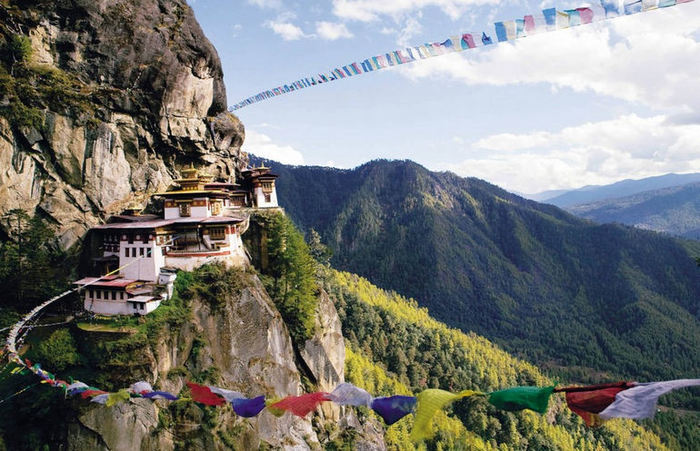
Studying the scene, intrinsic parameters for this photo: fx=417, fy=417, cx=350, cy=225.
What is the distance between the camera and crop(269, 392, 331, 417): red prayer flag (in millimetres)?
10883

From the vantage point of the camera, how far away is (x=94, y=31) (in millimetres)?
32531

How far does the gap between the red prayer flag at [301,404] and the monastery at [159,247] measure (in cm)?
1692

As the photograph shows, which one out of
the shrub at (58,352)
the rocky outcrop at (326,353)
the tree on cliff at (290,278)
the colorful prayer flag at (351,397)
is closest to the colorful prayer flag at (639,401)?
the colorful prayer flag at (351,397)

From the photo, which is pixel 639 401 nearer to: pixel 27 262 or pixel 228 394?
pixel 228 394

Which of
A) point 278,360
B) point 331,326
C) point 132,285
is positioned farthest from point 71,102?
point 331,326

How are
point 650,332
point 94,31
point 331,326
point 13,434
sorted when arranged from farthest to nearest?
point 650,332 → point 331,326 → point 94,31 → point 13,434

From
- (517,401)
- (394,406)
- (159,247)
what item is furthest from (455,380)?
(517,401)

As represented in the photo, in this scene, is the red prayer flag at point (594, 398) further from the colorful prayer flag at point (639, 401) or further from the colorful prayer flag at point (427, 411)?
the colorful prayer flag at point (427, 411)

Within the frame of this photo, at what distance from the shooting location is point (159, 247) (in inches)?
1139

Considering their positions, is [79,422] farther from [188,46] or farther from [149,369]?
[188,46]

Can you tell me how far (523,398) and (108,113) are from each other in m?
34.4

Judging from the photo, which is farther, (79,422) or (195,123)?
(195,123)

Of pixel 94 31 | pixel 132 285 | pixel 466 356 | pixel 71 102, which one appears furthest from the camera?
pixel 466 356

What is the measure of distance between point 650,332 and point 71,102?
18947cm
